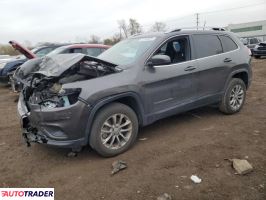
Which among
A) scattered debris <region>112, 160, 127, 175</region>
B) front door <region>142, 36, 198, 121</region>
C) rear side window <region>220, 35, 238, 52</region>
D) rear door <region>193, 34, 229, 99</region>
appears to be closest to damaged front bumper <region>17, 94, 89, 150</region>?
scattered debris <region>112, 160, 127, 175</region>

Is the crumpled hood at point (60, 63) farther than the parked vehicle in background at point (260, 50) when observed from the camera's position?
No

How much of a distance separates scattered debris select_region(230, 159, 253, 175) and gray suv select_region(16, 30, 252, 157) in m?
1.47

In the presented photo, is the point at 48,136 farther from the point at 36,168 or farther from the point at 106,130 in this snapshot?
the point at 106,130

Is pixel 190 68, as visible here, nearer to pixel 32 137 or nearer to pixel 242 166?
pixel 242 166

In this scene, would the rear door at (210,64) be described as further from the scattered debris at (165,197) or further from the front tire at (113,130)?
the scattered debris at (165,197)

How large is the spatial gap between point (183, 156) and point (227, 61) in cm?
254

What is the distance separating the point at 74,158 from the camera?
4.58 m

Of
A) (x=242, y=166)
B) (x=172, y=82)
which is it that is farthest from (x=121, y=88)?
(x=242, y=166)

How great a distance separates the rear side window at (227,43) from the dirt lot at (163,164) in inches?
56.9

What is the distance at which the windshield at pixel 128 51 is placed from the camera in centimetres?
497

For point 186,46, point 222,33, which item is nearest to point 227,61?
point 222,33

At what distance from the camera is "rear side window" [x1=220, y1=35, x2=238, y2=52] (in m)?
6.12

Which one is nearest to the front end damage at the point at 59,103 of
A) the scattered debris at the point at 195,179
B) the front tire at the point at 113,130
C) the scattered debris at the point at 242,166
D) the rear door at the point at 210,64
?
the front tire at the point at 113,130

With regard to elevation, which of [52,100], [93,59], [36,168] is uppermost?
[93,59]
